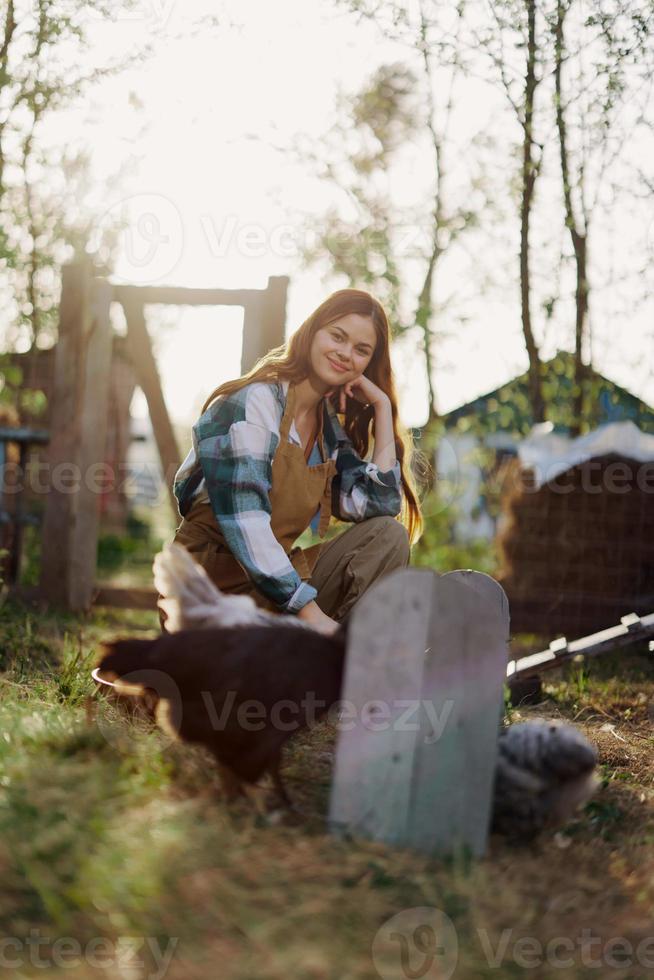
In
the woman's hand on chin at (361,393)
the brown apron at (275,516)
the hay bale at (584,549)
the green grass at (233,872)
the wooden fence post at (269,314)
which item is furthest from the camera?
the hay bale at (584,549)

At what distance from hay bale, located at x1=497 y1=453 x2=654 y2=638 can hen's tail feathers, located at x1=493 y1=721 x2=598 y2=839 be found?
13.5 feet

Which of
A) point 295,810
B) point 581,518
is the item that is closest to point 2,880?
point 295,810

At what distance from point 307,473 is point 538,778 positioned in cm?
136

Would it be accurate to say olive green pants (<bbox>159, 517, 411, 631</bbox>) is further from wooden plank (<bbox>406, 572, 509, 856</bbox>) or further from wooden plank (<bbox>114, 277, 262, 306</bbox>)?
wooden plank (<bbox>114, 277, 262, 306</bbox>)

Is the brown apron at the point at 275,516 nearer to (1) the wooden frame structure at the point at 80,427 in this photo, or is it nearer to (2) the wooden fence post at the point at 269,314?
(2) the wooden fence post at the point at 269,314

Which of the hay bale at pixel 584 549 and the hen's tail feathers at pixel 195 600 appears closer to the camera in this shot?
the hen's tail feathers at pixel 195 600

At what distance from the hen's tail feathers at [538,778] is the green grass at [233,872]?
7 cm

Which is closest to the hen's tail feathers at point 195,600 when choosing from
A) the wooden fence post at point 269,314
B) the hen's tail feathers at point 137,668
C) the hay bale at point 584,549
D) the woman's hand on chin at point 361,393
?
the hen's tail feathers at point 137,668

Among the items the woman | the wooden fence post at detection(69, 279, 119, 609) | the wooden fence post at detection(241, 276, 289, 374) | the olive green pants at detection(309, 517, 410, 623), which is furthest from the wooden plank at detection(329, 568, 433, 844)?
the wooden fence post at detection(69, 279, 119, 609)

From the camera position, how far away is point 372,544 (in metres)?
3.56

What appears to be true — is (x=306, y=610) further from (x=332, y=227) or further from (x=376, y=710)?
(x=332, y=227)

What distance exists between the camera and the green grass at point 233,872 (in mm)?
1798

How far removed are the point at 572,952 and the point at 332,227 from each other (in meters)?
7.61

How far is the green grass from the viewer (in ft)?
5.90
